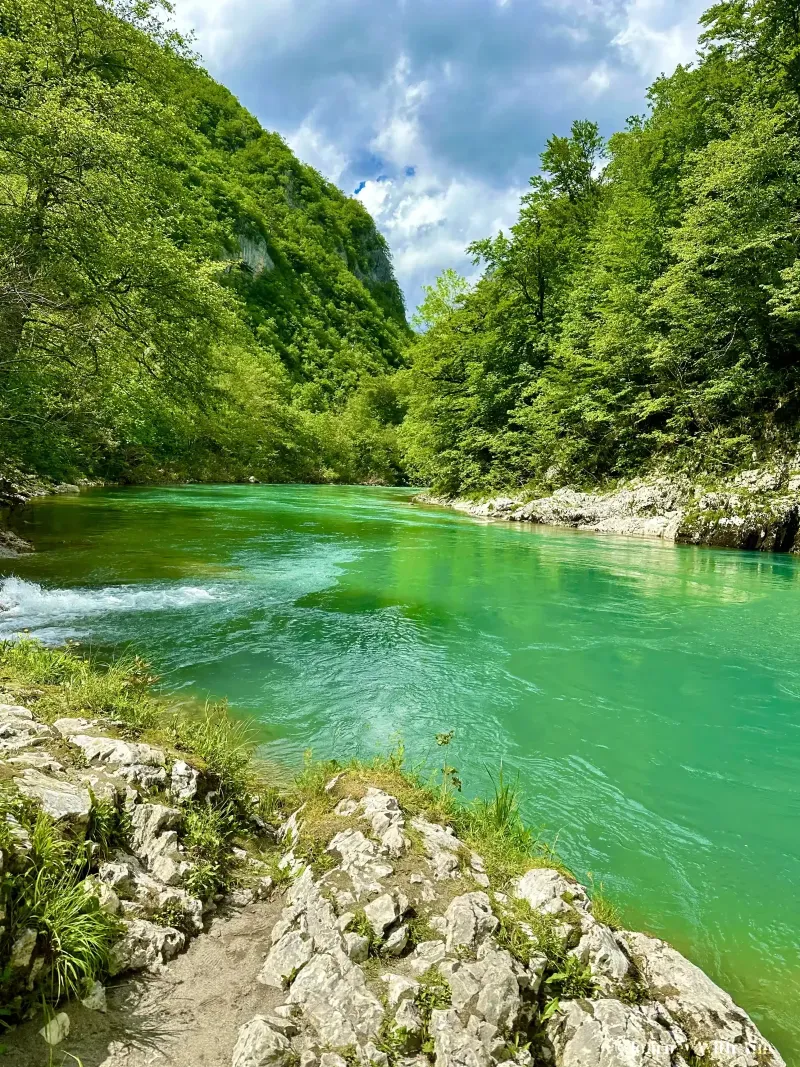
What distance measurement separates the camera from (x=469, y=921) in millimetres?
2799

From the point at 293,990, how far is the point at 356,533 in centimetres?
1873

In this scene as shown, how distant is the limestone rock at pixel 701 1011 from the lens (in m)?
2.46

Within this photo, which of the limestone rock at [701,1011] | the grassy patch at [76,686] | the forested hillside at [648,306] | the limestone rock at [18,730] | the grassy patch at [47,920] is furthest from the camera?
the forested hillside at [648,306]

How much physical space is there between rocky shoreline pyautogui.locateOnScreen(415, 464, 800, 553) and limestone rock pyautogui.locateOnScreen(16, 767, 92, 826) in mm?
20922

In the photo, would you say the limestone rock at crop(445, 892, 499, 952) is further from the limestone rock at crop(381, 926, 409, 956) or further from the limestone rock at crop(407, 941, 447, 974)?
the limestone rock at crop(381, 926, 409, 956)

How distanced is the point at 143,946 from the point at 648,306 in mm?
28775

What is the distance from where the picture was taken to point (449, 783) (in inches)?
206

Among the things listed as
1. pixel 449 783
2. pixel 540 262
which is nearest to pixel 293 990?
pixel 449 783

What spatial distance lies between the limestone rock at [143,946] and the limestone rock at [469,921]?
131 centimetres

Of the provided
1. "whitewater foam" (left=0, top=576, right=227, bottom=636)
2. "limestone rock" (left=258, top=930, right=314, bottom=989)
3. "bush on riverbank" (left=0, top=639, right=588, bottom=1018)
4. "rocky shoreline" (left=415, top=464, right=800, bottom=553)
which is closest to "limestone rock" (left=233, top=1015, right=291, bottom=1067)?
"limestone rock" (left=258, top=930, right=314, bottom=989)

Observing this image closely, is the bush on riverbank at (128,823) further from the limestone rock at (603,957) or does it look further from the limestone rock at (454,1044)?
the limestone rock at (454,1044)

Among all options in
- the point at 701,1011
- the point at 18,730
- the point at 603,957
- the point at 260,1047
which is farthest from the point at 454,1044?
the point at 18,730

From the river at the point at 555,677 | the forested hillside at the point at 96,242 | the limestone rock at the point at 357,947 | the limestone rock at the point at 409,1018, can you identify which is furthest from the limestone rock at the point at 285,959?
the forested hillside at the point at 96,242

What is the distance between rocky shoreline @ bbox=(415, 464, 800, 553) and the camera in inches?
736
